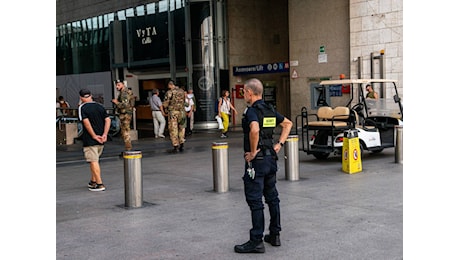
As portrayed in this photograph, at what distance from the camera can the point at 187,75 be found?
24.6 metres

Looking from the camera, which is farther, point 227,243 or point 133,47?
point 133,47

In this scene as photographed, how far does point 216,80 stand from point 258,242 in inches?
766

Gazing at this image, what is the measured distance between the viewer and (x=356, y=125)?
12.2 m

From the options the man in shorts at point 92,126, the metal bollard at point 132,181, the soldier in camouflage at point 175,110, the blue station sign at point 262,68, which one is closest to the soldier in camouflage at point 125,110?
the soldier in camouflage at point 175,110

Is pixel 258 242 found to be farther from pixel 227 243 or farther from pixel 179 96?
pixel 179 96

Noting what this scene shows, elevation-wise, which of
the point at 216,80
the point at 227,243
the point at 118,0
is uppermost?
the point at 118,0

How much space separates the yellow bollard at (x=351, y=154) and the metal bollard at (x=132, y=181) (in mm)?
4335

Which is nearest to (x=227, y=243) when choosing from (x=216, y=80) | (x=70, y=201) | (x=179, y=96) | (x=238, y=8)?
(x=70, y=201)

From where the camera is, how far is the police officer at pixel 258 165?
5410 millimetres

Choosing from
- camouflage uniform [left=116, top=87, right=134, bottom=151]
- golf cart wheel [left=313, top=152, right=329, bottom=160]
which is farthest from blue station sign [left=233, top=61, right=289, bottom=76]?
golf cart wheel [left=313, top=152, right=329, bottom=160]

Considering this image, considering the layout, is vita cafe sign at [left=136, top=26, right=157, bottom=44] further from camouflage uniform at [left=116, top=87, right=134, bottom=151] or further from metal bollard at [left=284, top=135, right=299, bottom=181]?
metal bollard at [left=284, top=135, right=299, bottom=181]

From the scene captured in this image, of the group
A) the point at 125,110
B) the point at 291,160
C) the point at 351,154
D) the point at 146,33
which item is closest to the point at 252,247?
the point at 291,160

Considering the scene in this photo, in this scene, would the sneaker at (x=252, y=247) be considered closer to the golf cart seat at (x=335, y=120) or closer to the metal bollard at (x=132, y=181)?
the metal bollard at (x=132, y=181)

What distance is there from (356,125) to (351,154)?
6.51 ft
